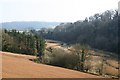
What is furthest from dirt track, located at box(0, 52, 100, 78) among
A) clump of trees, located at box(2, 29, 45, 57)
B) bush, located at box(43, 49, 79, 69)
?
clump of trees, located at box(2, 29, 45, 57)

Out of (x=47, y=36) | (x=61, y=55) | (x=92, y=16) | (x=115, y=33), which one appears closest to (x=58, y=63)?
(x=61, y=55)

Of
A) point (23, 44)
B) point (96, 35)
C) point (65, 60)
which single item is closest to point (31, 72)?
point (65, 60)

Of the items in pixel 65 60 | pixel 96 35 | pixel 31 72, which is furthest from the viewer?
pixel 96 35

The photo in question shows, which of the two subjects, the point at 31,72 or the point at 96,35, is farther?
the point at 96,35

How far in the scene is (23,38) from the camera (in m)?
39.4

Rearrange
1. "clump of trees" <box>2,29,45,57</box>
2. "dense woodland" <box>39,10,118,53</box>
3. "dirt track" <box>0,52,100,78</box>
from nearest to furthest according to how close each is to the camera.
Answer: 1. "dirt track" <box>0,52,100,78</box>
2. "clump of trees" <box>2,29,45,57</box>
3. "dense woodland" <box>39,10,118,53</box>

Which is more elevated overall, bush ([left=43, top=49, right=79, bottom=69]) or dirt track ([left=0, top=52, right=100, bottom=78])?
dirt track ([left=0, top=52, right=100, bottom=78])

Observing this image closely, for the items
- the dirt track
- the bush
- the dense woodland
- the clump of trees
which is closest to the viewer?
the dirt track

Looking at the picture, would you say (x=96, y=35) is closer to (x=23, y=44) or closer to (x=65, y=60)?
(x=23, y=44)

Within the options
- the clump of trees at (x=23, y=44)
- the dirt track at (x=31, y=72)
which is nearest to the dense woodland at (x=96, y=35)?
the clump of trees at (x=23, y=44)

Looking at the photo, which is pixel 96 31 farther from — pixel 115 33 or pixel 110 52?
pixel 110 52

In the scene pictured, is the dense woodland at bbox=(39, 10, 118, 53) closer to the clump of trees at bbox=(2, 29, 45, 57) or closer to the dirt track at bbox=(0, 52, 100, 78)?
the clump of trees at bbox=(2, 29, 45, 57)

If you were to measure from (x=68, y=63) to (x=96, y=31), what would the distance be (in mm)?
44007

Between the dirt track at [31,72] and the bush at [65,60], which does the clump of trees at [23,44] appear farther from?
the dirt track at [31,72]
